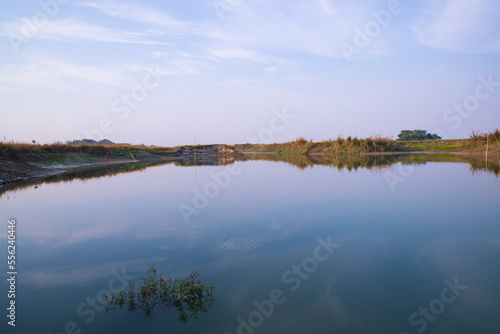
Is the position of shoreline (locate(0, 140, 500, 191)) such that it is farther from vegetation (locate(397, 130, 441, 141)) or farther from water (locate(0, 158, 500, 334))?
vegetation (locate(397, 130, 441, 141))

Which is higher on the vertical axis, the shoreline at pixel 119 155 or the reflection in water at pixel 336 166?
the shoreline at pixel 119 155

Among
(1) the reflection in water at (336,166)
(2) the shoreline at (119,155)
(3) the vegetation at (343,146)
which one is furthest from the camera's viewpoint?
(3) the vegetation at (343,146)

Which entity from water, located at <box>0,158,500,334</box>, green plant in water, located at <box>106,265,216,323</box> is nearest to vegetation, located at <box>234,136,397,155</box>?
water, located at <box>0,158,500,334</box>

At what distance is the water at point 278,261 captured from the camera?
10.6ft

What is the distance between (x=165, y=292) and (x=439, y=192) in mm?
9377

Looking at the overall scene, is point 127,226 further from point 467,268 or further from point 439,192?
point 439,192

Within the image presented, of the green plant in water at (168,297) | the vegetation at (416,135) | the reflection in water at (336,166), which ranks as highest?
the vegetation at (416,135)

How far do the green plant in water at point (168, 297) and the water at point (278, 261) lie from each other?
0.13m

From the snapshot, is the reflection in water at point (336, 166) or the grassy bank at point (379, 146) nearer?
the reflection in water at point (336, 166)

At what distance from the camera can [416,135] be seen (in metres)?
64.2

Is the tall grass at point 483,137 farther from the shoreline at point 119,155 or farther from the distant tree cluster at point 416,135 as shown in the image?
the distant tree cluster at point 416,135

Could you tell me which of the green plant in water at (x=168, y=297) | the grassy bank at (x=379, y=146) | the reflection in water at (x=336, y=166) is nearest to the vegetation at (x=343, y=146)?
the grassy bank at (x=379, y=146)

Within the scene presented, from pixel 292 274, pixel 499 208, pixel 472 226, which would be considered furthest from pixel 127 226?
pixel 499 208

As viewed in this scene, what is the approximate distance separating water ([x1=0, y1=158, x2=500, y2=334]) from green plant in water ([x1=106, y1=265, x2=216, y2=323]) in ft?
0.42
